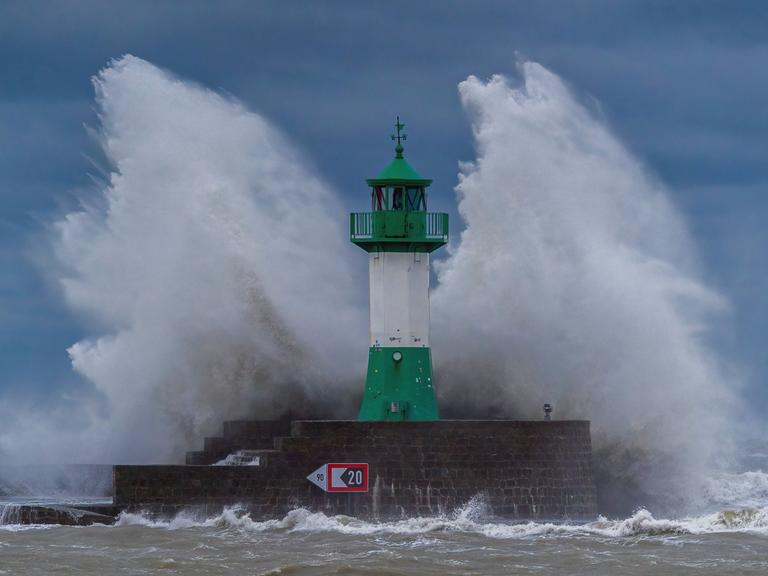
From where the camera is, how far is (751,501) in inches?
1206

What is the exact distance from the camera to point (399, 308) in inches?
1042

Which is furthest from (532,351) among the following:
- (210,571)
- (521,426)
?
(210,571)

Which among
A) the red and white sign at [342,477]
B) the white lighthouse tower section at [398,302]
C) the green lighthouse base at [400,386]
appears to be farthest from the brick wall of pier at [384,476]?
the white lighthouse tower section at [398,302]

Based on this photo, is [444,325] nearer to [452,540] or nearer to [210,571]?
[452,540]

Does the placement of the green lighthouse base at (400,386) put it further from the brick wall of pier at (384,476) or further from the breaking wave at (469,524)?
the breaking wave at (469,524)

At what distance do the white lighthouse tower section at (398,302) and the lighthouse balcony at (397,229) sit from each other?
23 cm

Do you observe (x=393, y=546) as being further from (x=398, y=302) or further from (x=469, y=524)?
(x=398, y=302)

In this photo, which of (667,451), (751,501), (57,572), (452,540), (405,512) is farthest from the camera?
(751,501)

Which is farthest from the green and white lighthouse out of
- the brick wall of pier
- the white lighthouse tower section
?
the brick wall of pier

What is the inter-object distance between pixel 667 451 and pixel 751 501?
10.4ft

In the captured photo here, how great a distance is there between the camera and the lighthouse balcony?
86.7 feet

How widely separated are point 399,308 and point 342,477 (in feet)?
9.25

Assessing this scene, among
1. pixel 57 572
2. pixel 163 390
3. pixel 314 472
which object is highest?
pixel 163 390

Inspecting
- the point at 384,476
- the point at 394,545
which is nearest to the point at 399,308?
the point at 384,476
